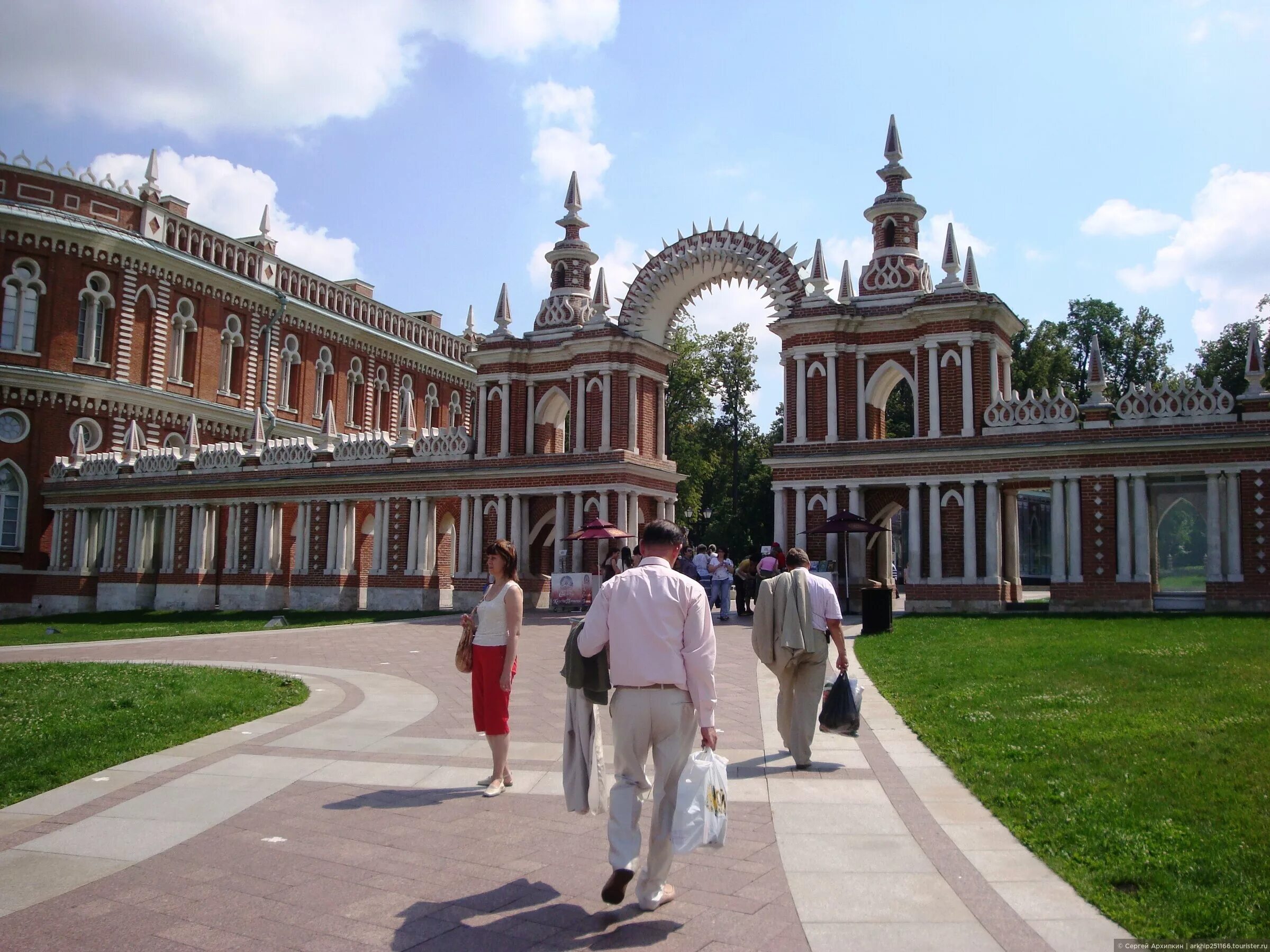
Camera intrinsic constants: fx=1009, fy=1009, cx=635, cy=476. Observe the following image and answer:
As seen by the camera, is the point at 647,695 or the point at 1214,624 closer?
the point at 647,695

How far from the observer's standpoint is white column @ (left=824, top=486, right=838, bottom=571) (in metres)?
29.0

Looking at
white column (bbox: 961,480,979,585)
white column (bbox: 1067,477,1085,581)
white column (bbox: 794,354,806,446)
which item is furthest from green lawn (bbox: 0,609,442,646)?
Answer: white column (bbox: 1067,477,1085,581)

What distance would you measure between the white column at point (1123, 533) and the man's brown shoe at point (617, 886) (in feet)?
77.1

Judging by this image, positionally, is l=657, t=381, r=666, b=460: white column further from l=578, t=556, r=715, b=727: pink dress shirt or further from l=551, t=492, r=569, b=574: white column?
l=578, t=556, r=715, b=727: pink dress shirt

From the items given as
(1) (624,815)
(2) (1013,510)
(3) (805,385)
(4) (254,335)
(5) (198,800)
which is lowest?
(5) (198,800)

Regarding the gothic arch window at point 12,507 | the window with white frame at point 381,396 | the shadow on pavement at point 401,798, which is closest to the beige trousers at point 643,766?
the shadow on pavement at point 401,798

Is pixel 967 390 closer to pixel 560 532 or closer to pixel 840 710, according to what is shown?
pixel 560 532

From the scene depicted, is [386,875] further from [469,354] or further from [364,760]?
[469,354]

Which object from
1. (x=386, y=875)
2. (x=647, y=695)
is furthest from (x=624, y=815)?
(x=386, y=875)

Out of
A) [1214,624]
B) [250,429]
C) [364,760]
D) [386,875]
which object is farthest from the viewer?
[250,429]

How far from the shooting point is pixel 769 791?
8398mm

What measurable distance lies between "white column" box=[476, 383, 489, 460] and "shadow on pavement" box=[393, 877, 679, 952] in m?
30.6

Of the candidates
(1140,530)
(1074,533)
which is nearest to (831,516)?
(1074,533)

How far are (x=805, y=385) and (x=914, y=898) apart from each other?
25369 millimetres
